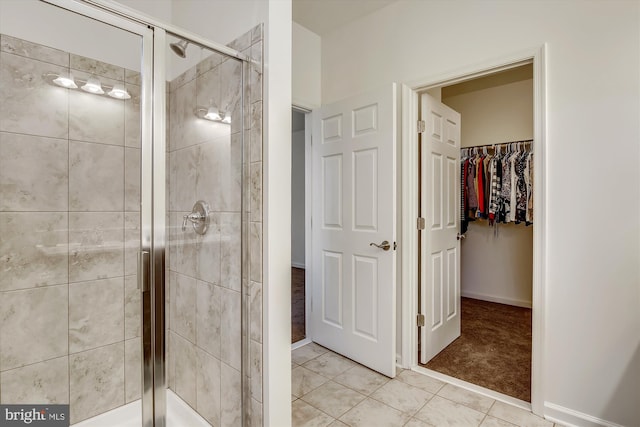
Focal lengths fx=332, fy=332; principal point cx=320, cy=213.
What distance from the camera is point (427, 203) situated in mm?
2453

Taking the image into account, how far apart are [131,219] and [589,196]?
7.47ft

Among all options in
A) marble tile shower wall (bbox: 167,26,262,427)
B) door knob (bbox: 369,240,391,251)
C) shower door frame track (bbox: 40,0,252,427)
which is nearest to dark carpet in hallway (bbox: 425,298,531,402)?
door knob (bbox: 369,240,391,251)

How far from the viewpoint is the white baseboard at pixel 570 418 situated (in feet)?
5.54

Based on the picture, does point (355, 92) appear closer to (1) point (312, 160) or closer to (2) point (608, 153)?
(1) point (312, 160)

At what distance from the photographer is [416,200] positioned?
2.42 meters

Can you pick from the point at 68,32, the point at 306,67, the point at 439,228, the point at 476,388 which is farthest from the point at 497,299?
the point at 68,32

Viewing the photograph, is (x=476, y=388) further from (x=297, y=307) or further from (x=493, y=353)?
(x=297, y=307)

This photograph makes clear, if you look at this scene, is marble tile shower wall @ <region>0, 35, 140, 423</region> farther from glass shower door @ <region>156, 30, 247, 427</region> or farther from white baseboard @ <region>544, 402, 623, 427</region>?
white baseboard @ <region>544, 402, 623, 427</region>

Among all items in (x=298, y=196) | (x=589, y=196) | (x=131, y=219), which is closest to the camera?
(x=131, y=219)

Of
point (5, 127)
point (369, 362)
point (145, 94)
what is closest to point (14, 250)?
point (5, 127)

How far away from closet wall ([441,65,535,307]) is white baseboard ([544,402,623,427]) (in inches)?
89.4

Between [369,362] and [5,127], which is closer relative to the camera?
→ [5,127]

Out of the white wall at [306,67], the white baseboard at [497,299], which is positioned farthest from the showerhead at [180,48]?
the white baseboard at [497,299]

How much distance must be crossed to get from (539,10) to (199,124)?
194 centimetres
